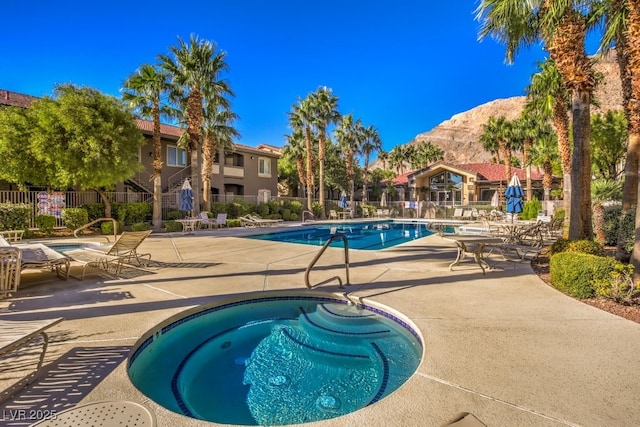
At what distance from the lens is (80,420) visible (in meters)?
2.26

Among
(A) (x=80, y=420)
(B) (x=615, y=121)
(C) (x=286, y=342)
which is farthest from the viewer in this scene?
(B) (x=615, y=121)

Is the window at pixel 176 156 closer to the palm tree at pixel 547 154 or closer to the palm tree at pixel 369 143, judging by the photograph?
the palm tree at pixel 369 143

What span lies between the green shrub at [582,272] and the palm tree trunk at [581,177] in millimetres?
2995

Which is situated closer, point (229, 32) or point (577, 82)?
point (577, 82)

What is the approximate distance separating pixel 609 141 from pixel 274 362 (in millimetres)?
27797

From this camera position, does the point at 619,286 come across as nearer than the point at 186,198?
Yes

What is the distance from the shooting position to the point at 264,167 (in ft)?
105

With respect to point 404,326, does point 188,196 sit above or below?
above

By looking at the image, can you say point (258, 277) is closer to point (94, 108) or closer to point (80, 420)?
point (80, 420)

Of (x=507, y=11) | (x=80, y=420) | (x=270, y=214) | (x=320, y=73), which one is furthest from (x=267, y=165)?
(x=80, y=420)

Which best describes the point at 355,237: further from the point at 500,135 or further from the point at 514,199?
the point at 500,135

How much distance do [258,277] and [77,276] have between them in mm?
3624

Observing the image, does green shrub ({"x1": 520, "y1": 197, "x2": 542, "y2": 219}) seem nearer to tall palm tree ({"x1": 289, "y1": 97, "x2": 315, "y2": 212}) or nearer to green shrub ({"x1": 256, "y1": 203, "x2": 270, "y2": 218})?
tall palm tree ({"x1": 289, "y1": 97, "x2": 315, "y2": 212})

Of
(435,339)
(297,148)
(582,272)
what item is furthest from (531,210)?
(435,339)
